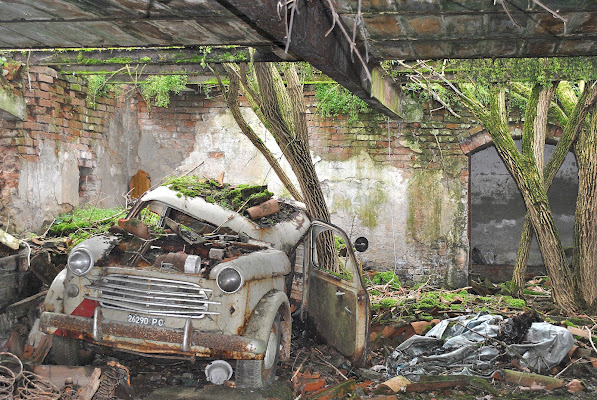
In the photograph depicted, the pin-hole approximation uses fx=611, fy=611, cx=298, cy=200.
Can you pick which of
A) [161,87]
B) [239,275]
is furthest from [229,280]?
[161,87]

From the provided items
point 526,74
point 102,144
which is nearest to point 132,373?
point 526,74

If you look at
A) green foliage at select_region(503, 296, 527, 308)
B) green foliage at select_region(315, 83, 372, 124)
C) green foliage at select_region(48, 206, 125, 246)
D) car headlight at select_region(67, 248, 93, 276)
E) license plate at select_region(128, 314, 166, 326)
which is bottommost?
green foliage at select_region(503, 296, 527, 308)

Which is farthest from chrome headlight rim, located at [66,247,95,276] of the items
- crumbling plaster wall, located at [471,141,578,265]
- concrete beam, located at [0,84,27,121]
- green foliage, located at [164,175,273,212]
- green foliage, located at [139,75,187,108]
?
crumbling plaster wall, located at [471,141,578,265]

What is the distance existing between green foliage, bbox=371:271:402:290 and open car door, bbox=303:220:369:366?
3.29m

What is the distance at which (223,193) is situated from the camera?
6547mm

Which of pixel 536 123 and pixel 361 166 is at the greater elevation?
pixel 536 123

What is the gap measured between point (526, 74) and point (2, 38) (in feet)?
15.8

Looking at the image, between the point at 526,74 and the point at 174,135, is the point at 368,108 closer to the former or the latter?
the point at 174,135

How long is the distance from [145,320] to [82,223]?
3565 millimetres

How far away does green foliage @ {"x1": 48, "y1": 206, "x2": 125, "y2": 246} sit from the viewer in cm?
718

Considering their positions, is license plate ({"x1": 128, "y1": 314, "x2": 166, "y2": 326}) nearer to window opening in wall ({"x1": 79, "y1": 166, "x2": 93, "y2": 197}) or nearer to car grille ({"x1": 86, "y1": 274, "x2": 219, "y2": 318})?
car grille ({"x1": 86, "y1": 274, "x2": 219, "y2": 318})

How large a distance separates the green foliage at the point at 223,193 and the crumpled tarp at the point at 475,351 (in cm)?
215

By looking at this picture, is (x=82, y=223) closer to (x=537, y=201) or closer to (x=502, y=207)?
(x=537, y=201)

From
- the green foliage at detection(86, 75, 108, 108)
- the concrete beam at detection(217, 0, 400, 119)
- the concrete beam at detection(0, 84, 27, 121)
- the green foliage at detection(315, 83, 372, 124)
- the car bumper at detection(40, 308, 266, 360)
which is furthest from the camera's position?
the green foliage at detection(315, 83, 372, 124)
